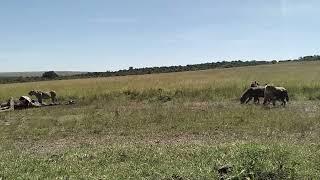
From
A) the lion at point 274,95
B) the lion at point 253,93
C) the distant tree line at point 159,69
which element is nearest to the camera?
the lion at point 274,95

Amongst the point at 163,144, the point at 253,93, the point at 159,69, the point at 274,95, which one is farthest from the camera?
the point at 159,69

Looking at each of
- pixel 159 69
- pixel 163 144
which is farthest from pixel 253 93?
pixel 159 69

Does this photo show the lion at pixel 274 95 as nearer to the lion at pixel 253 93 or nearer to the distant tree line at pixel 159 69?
the lion at pixel 253 93

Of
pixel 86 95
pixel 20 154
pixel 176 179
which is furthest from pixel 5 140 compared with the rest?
pixel 86 95

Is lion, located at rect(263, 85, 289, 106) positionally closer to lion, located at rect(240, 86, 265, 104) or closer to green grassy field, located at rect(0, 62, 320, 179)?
green grassy field, located at rect(0, 62, 320, 179)

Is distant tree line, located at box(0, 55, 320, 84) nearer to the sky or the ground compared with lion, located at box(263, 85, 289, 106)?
nearer to the ground

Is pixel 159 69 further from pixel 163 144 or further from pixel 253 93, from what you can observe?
pixel 163 144

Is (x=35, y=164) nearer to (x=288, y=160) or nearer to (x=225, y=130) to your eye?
(x=288, y=160)

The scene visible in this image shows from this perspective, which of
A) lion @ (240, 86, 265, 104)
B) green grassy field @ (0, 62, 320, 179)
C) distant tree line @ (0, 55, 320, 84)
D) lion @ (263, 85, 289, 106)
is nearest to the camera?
green grassy field @ (0, 62, 320, 179)

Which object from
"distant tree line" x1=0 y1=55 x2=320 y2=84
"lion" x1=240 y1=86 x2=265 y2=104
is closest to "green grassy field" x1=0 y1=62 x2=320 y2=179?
"lion" x1=240 y1=86 x2=265 y2=104

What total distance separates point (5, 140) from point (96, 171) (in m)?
7.02

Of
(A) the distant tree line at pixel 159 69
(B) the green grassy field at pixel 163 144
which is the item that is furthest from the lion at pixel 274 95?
(A) the distant tree line at pixel 159 69

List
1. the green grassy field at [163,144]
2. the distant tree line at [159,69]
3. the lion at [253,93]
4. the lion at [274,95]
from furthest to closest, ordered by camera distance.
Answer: the distant tree line at [159,69]
the lion at [253,93]
the lion at [274,95]
the green grassy field at [163,144]

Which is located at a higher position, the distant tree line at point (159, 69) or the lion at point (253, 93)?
the lion at point (253, 93)
